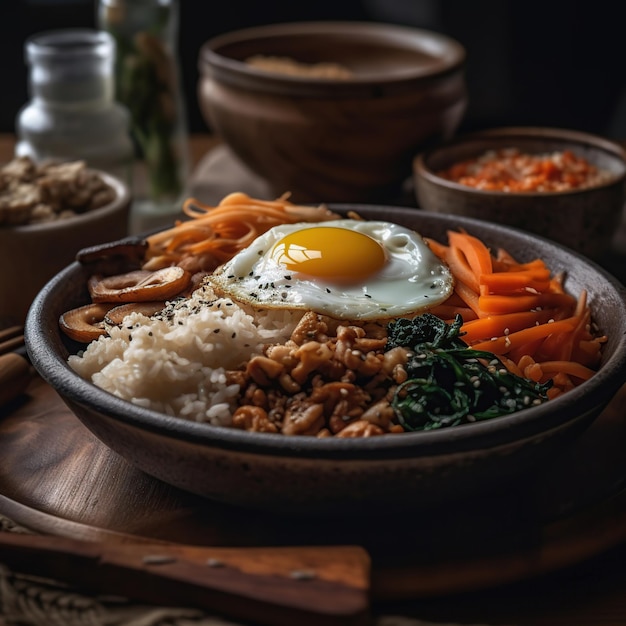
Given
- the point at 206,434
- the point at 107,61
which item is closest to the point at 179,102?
the point at 107,61

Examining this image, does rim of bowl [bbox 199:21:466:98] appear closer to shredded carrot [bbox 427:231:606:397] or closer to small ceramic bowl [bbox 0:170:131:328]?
small ceramic bowl [bbox 0:170:131:328]

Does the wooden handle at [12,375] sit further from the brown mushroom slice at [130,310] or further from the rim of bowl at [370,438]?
the rim of bowl at [370,438]

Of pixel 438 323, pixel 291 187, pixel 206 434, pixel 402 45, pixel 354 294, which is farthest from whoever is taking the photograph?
pixel 402 45

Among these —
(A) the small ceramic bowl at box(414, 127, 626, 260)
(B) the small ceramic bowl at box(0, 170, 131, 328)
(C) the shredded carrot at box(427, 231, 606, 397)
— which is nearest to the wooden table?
(C) the shredded carrot at box(427, 231, 606, 397)

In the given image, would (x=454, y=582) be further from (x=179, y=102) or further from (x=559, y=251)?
(x=179, y=102)

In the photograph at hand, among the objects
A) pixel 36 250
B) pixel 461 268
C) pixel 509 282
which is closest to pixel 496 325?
pixel 509 282
